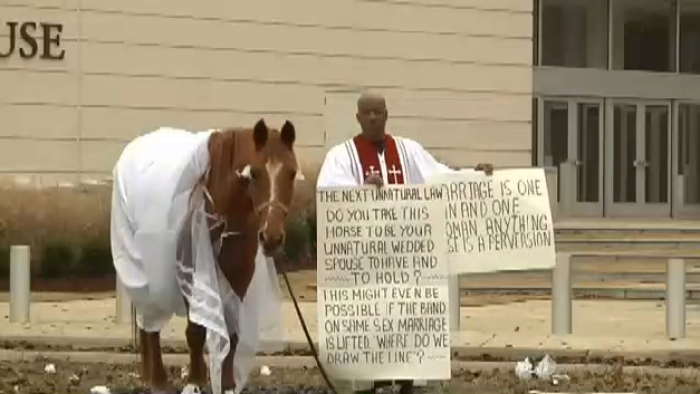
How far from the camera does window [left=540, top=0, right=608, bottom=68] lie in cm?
3478

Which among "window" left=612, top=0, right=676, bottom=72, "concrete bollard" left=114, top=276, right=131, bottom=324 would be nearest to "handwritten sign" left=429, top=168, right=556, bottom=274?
"concrete bollard" left=114, top=276, right=131, bottom=324

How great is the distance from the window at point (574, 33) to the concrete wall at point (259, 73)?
13.1 ft

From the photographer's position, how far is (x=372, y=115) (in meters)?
9.16

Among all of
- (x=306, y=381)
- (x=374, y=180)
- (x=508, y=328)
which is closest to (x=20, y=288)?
(x=508, y=328)

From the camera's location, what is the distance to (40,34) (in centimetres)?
2558

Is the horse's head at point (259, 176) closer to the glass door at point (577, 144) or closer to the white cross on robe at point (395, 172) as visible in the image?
the white cross on robe at point (395, 172)

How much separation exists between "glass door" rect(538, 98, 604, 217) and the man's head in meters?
24.9

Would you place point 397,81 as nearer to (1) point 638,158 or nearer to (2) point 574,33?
(2) point 574,33

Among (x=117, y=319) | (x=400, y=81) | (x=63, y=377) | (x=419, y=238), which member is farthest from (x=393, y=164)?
(x=400, y=81)

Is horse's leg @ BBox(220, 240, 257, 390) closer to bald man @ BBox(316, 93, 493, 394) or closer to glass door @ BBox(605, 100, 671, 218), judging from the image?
bald man @ BBox(316, 93, 493, 394)

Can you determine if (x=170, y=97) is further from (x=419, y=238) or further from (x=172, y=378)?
(x=419, y=238)

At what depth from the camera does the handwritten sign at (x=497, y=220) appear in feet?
31.3

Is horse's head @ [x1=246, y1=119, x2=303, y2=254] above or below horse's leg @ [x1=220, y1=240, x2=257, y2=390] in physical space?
above

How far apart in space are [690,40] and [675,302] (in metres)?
23.4
